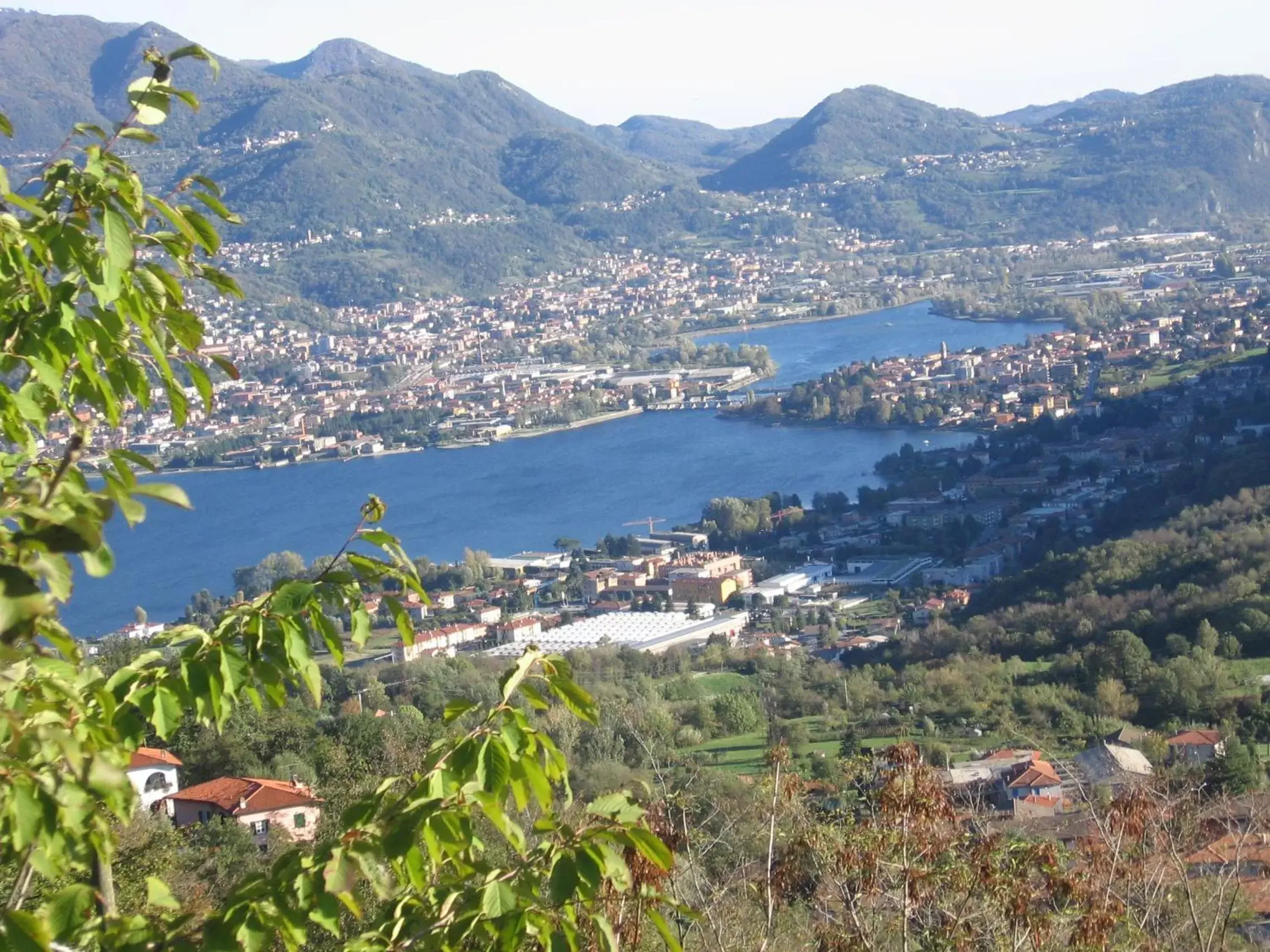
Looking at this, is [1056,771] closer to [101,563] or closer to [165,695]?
[165,695]

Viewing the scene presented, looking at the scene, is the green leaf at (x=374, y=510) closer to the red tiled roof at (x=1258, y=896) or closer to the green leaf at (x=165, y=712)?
the green leaf at (x=165, y=712)

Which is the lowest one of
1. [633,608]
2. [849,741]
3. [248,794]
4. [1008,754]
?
[633,608]

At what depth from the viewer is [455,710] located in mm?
978

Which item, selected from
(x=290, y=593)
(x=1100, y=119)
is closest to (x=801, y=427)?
(x=290, y=593)

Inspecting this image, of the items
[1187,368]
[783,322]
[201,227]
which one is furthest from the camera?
[783,322]

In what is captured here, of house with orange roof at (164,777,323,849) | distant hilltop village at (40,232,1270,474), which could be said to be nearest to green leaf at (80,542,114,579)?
house with orange roof at (164,777,323,849)

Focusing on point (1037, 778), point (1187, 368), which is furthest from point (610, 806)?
point (1187, 368)

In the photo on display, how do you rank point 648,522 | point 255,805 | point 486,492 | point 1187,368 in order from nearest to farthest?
point 255,805 → point 648,522 → point 486,492 → point 1187,368

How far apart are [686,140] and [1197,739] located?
97.9m

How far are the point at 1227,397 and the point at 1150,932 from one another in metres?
20.0

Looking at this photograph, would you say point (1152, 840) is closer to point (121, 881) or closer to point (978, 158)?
point (121, 881)

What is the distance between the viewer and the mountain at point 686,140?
297 feet

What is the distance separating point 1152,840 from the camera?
274 centimetres

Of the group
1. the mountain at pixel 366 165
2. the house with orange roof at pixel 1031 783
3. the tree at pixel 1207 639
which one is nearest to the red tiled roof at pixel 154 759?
the house with orange roof at pixel 1031 783
